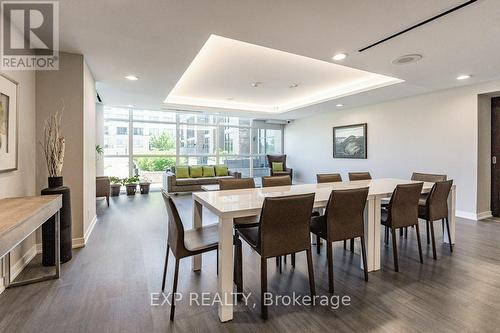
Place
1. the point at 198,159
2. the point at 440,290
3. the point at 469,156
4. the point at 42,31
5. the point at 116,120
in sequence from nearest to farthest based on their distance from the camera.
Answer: the point at 440,290 < the point at 42,31 < the point at 469,156 < the point at 116,120 < the point at 198,159

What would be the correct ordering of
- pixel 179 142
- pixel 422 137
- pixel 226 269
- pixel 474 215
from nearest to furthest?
1. pixel 226 269
2. pixel 474 215
3. pixel 422 137
4. pixel 179 142

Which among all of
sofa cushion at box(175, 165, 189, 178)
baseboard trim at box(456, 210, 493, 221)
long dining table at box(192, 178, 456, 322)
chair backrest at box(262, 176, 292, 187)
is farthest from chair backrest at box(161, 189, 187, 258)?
sofa cushion at box(175, 165, 189, 178)

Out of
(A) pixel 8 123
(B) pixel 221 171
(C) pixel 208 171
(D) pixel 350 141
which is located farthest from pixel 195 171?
(A) pixel 8 123

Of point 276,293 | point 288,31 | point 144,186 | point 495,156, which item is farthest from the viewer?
point 144,186

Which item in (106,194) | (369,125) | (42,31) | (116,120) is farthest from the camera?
(116,120)

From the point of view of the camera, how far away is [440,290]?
87.7 inches

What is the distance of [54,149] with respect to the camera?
281cm

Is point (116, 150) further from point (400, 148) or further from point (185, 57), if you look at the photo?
point (400, 148)

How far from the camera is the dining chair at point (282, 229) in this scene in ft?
6.16

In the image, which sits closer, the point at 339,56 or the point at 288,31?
the point at 288,31

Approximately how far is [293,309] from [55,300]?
6.40ft

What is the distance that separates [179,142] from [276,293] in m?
7.08

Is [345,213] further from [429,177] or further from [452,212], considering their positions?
[429,177]

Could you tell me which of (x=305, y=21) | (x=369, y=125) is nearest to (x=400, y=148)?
Result: (x=369, y=125)
